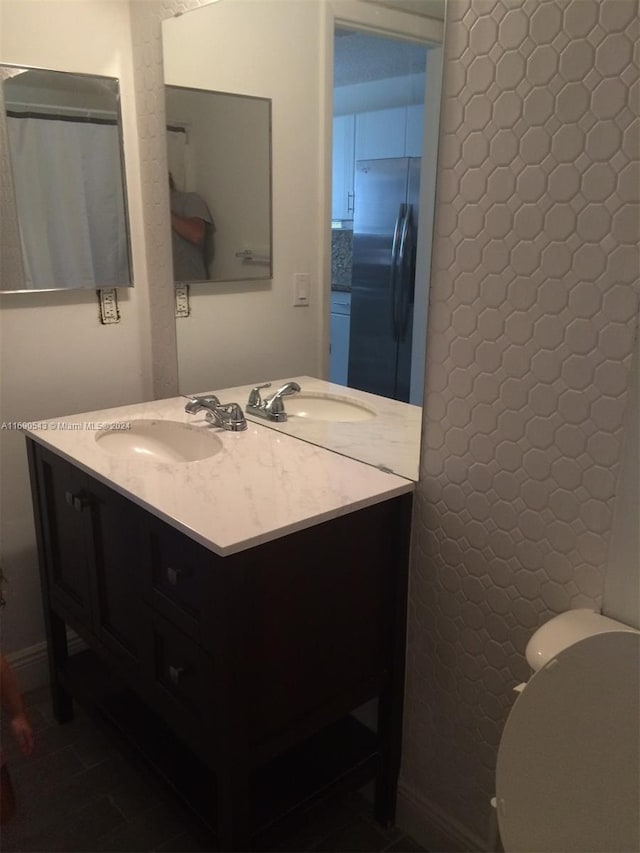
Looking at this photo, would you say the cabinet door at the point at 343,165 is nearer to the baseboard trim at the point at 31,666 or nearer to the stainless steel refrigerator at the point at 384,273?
the stainless steel refrigerator at the point at 384,273

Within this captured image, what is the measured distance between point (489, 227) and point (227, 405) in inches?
36.9

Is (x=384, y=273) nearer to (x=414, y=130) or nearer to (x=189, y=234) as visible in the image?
(x=414, y=130)

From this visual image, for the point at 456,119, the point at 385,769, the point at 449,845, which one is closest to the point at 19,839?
the point at 385,769

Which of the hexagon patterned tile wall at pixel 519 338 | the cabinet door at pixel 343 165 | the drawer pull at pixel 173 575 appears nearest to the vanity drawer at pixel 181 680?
the drawer pull at pixel 173 575

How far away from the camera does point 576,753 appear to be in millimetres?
1049

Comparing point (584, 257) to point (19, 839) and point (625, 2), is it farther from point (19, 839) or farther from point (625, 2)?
point (19, 839)

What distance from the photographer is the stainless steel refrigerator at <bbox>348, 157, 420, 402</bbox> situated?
1.44 m

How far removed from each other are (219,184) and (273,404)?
0.65 metres

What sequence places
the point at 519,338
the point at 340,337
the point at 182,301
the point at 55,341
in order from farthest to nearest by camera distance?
1. the point at 182,301
2. the point at 55,341
3. the point at 340,337
4. the point at 519,338

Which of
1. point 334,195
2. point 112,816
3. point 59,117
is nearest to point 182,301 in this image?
point 59,117

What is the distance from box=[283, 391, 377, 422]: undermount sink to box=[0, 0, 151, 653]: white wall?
619 millimetres

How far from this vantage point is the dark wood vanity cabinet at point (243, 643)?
133 cm

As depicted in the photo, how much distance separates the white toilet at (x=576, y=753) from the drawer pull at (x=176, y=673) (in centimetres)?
64

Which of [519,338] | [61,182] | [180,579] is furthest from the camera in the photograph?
[61,182]
